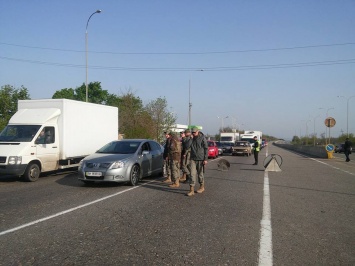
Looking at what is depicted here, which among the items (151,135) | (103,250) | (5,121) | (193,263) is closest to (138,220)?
(103,250)

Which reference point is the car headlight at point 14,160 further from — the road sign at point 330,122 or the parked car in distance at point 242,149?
the road sign at point 330,122

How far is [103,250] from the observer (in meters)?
4.84

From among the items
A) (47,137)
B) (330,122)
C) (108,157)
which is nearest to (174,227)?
(108,157)

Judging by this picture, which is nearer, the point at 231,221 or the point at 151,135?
the point at 231,221

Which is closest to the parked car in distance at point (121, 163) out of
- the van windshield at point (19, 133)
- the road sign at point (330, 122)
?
the van windshield at point (19, 133)

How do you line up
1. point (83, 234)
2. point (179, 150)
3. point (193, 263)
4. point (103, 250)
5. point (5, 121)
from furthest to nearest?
1. point (5, 121)
2. point (179, 150)
3. point (83, 234)
4. point (103, 250)
5. point (193, 263)

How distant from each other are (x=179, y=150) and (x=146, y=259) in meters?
6.93

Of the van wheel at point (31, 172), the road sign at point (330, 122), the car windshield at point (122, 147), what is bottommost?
the van wheel at point (31, 172)

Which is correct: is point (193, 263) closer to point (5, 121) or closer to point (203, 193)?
point (203, 193)

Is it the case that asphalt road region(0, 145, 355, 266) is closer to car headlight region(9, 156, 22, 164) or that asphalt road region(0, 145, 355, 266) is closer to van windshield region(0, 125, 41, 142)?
car headlight region(9, 156, 22, 164)

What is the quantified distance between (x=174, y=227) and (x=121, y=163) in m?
4.74

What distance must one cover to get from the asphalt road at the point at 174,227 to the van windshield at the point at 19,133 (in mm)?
2749

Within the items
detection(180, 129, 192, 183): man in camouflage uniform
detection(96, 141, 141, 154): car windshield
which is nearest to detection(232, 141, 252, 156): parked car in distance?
detection(180, 129, 192, 183): man in camouflage uniform

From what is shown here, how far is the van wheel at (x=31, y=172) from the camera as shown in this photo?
480 inches
